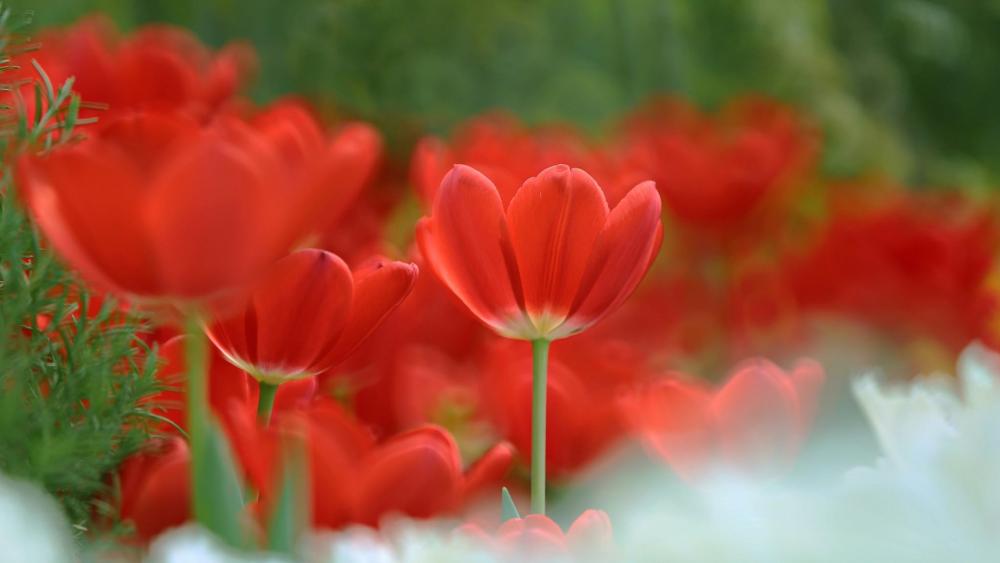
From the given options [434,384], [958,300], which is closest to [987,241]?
[958,300]

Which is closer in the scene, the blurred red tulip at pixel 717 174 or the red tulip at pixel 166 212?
the red tulip at pixel 166 212

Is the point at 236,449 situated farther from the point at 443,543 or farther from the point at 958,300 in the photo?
the point at 958,300

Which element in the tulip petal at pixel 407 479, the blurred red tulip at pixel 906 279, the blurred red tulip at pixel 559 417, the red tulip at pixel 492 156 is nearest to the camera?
the tulip petal at pixel 407 479

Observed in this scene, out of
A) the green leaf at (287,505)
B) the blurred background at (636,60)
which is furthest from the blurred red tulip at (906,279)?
the green leaf at (287,505)

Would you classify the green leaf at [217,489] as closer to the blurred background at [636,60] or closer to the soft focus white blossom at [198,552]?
the soft focus white blossom at [198,552]

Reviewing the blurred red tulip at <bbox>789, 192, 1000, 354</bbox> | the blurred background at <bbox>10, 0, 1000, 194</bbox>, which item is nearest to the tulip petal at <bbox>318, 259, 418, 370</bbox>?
the blurred red tulip at <bbox>789, 192, 1000, 354</bbox>

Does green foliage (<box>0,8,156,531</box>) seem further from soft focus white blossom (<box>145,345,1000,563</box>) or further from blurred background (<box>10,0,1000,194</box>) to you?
blurred background (<box>10,0,1000,194</box>)
